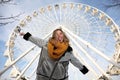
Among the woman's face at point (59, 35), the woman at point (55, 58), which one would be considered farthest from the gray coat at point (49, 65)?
the woman's face at point (59, 35)

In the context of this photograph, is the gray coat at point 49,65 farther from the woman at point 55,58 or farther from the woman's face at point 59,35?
the woman's face at point 59,35

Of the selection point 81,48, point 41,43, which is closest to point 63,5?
point 81,48

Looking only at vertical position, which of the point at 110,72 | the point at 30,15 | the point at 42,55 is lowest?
the point at 110,72

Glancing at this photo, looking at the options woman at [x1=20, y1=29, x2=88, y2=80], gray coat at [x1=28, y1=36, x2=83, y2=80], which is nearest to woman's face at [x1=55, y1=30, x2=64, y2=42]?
woman at [x1=20, y1=29, x2=88, y2=80]

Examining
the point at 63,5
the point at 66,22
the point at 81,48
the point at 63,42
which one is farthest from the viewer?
the point at 63,5

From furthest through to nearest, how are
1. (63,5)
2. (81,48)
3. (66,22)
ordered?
1. (63,5)
2. (66,22)
3. (81,48)

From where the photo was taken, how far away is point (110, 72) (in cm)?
602

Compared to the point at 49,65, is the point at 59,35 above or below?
above

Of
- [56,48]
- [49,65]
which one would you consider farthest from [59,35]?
[49,65]

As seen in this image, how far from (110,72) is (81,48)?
67 centimetres

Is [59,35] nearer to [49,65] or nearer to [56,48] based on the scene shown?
[56,48]

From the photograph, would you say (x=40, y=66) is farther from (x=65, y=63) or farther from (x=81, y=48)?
(x=81, y=48)

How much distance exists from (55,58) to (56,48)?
0.07 m

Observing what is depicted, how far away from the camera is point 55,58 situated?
2713 millimetres
